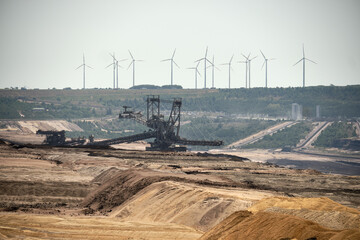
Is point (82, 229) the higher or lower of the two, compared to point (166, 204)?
lower

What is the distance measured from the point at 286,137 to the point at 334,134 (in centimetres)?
1093

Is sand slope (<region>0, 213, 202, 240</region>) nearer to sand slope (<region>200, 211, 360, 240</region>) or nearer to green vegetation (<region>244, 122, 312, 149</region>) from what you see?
sand slope (<region>200, 211, 360, 240</region>)

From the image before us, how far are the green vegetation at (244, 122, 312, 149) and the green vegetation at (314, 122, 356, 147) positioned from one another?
5.22 metres

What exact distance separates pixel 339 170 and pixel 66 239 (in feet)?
235

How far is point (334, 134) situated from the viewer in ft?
Result: 502

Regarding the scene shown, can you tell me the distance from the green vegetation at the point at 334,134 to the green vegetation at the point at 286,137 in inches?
206

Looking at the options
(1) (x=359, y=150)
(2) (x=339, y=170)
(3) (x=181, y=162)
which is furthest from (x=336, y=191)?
(1) (x=359, y=150)

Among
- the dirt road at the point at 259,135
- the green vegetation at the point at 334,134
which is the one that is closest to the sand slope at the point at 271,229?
the green vegetation at the point at 334,134

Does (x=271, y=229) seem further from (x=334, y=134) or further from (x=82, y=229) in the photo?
(x=334, y=134)

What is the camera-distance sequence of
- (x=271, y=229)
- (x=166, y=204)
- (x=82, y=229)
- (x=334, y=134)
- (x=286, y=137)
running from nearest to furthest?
(x=271, y=229) → (x=82, y=229) → (x=166, y=204) → (x=334, y=134) → (x=286, y=137)

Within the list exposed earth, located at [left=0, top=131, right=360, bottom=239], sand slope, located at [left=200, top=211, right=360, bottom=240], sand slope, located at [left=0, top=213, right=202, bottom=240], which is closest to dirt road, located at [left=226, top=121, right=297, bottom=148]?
exposed earth, located at [left=0, top=131, right=360, bottom=239]

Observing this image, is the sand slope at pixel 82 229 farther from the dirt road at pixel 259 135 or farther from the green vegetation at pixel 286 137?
the green vegetation at pixel 286 137

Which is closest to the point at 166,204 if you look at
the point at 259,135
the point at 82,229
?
the point at 82,229

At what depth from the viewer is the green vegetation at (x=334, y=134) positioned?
148m
